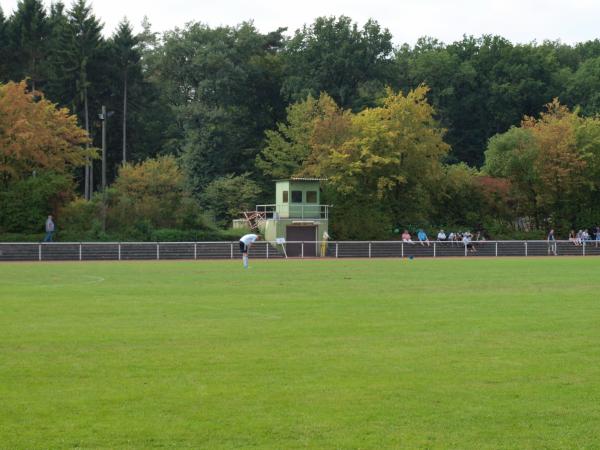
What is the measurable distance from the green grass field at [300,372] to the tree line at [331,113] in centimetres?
4498

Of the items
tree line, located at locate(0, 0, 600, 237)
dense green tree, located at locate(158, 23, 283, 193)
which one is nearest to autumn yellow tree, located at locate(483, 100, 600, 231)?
tree line, located at locate(0, 0, 600, 237)

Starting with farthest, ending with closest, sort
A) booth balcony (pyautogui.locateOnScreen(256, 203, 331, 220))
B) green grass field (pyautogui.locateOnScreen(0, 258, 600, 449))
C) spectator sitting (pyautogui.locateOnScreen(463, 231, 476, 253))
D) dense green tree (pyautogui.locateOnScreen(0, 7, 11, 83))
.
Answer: dense green tree (pyautogui.locateOnScreen(0, 7, 11, 83)) < booth balcony (pyautogui.locateOnScreen(256, 203, 331, 220)) < spectator sitting (pyautogui.locateOnScreen(463, 231, 476, 253)) < green grass field (pyautogui.locateOnScreen(0, 258, 600, 449))

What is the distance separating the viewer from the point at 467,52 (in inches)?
4151

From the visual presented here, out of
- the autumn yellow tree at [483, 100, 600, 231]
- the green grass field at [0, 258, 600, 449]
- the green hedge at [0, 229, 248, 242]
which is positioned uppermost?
the autumn yellow tree at [483, 100, 600, 231]

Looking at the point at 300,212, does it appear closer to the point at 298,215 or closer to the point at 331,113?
the point at 298,215

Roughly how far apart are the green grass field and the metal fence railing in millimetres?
31394

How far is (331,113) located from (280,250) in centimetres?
1704

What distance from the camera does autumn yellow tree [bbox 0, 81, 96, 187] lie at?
199 feet

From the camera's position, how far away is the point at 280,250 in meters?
61.4

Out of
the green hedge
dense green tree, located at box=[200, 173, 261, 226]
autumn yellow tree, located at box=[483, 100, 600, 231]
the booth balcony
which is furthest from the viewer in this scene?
dense green tree, located at box=[200, 173, 261, 226]

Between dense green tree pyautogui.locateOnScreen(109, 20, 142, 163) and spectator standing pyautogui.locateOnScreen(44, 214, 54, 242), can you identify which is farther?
dense green tree pyautogui.locateOnScreen(109, 20, 142, 163)

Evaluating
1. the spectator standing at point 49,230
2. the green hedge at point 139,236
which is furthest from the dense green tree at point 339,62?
the spectator standing at point 49,230

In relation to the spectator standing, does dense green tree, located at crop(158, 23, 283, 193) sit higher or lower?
higher

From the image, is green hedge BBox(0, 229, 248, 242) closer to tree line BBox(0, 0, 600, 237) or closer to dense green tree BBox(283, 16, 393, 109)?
tree line BBox(0, 0, 600, 237)
